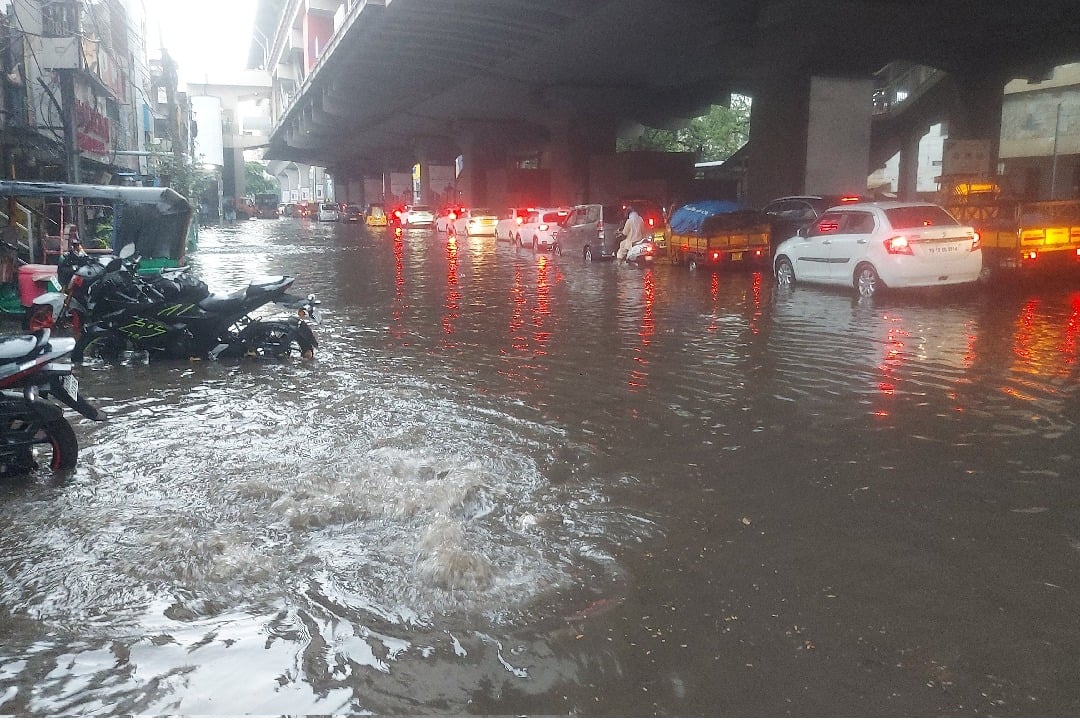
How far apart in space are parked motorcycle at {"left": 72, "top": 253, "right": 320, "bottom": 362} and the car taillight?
8822 millimetres

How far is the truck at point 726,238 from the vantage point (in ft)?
66.3

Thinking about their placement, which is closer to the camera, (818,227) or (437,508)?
(437,508)

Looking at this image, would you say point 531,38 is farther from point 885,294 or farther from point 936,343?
point 936,343

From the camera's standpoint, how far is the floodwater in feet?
11.1

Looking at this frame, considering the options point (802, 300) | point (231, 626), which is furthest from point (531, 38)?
point (231, 626)

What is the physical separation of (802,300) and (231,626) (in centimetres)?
1241

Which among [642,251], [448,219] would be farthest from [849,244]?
[448,219]

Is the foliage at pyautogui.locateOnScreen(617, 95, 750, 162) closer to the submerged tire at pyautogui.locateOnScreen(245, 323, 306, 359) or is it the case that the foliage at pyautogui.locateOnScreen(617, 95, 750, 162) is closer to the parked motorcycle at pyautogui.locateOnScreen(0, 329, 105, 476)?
the submerged tire at pyautogui.locateOnScreen(245, 323, 306, 359)

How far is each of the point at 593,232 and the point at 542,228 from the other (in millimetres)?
5061

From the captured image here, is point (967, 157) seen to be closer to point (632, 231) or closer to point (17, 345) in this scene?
point (632, 231)

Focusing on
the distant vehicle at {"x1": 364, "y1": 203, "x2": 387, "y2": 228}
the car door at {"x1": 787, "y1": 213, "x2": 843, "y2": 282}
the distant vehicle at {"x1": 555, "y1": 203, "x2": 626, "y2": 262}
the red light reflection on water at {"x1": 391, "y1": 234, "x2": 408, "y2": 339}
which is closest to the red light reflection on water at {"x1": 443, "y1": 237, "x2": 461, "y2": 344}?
the red light reflection on water at {"x1": 391, "y1": 234, "x2": 408, "y2": 339}

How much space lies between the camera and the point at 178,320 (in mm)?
9828

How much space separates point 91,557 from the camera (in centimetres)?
453

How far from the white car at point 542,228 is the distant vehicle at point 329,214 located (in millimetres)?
41814
